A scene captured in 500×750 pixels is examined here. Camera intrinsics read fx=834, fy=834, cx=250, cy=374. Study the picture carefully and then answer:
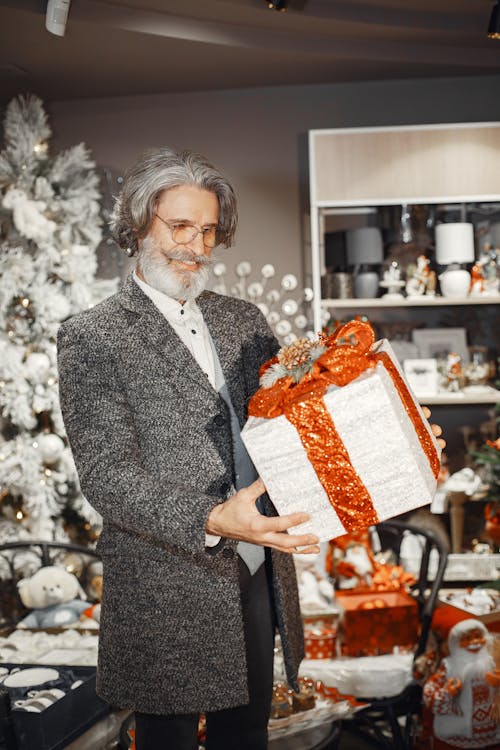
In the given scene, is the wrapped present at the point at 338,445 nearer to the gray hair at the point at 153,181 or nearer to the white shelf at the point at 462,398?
the gray hair at the point at 153,181

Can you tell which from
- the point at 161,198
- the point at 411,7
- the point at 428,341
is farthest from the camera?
the point at 428,341

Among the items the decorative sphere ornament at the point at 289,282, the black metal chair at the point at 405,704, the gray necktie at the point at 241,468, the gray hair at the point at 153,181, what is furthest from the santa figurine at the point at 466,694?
the decorative sphere ornament at the point at 289,282

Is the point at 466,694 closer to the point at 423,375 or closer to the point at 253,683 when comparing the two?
the point at 253,683

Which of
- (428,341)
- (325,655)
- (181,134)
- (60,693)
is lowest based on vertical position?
(325,655)

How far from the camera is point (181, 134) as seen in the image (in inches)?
159

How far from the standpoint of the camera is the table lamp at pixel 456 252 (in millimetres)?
3576

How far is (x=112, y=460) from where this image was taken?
1.36 m

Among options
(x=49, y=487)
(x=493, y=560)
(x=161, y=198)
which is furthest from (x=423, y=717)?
(x=161, y=198)

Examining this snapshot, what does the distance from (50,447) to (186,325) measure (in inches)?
73.5

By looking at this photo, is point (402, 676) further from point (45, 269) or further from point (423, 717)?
point (45, 269)

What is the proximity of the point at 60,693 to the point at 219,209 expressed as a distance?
1147 mm

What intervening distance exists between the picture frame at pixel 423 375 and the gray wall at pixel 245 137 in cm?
78

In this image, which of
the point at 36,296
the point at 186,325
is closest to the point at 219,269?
the point at 36,296

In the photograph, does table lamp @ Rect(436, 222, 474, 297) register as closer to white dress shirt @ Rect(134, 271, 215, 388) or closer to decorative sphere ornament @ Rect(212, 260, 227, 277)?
decorative sphere ornament @ Rect(212, 260, 227, 277)
